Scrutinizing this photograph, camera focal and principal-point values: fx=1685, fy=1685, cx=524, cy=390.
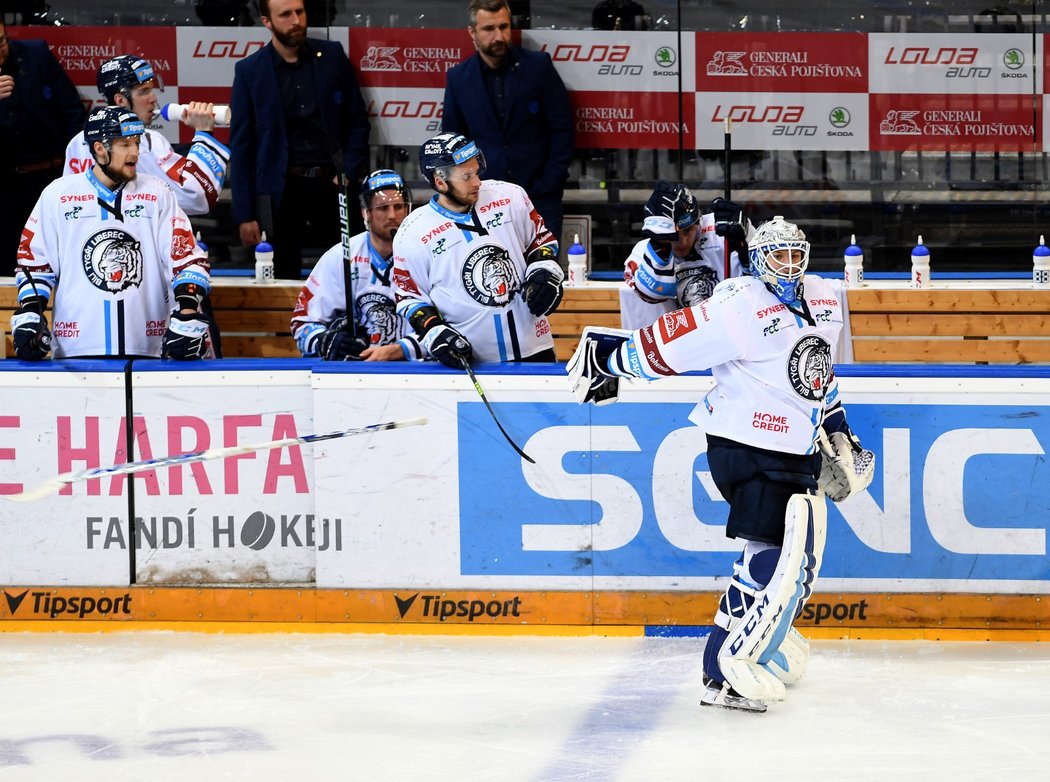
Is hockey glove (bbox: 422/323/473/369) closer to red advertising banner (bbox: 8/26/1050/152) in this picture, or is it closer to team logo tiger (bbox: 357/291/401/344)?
team logo tiger (bbox: 357/291/401/344)

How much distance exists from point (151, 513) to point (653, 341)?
2033 mm

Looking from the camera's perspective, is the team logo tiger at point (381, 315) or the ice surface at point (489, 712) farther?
the team logo tiger at point (381, 315)

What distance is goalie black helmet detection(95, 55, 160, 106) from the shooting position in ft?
21.9

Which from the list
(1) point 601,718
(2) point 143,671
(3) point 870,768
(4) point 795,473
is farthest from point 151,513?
(3) point 870,768

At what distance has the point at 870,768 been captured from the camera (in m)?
4.56

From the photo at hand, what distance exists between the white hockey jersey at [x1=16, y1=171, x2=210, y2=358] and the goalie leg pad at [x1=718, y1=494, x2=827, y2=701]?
2397 millimetres

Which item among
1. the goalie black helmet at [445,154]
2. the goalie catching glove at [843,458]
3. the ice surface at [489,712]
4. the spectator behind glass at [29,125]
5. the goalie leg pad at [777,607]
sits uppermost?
the spectator behind glass at [29,125]

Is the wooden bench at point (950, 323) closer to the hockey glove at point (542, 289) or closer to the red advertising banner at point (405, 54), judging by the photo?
the hockey glove at point (542, 289)

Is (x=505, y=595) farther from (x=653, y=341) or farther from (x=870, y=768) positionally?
(x=870, y=768)

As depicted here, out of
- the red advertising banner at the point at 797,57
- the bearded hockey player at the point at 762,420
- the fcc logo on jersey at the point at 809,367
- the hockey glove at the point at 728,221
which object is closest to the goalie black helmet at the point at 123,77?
the hockey glove at the point at 728,221

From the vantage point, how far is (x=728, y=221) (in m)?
6.25

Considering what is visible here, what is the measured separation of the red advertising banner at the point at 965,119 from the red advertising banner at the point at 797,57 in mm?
188

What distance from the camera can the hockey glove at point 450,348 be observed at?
5.73 metres

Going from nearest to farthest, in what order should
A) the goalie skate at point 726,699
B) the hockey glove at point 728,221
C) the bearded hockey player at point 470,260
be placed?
the goalie skate at point 726,699 < the bearded hockey player at point 470,260 < the hockey glove at point 728,221
